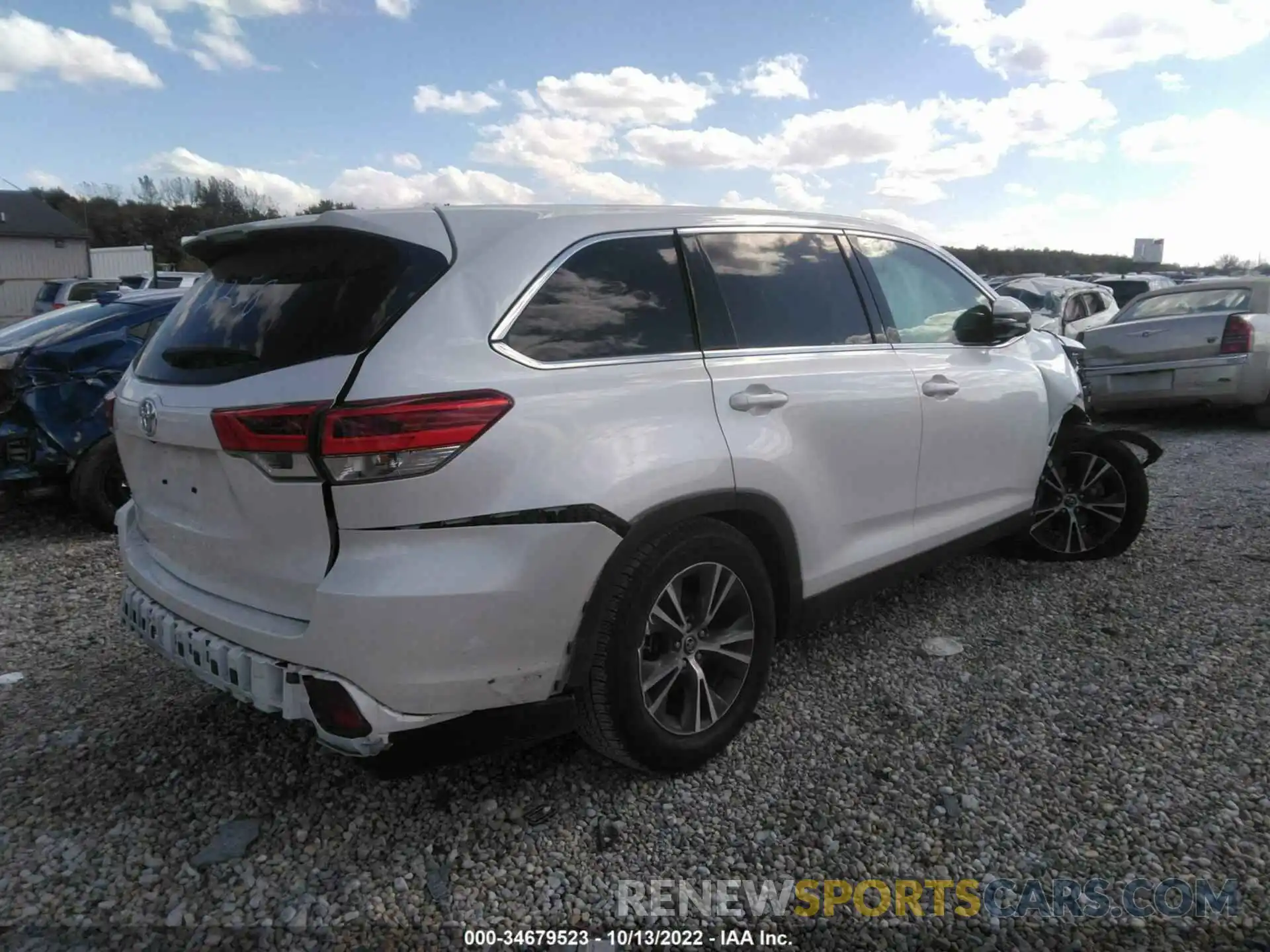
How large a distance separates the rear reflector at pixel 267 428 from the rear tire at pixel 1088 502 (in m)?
3.75

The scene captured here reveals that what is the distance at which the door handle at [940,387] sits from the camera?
3516mm

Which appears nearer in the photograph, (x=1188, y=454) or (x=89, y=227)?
(x=1188, y=454)

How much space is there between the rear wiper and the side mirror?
2.89 metres

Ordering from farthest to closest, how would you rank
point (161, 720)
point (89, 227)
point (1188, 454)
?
point (89, 227)
point (1188, 454)
point (161, 720)

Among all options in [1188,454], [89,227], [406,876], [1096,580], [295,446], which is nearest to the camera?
[295,446]

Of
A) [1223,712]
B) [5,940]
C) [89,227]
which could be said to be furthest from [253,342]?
[89,227]

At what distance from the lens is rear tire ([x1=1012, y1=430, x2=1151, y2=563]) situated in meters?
4.61

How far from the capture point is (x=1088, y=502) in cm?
471

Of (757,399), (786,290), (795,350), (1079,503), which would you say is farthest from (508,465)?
(1079,503)

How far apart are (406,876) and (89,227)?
214 feet

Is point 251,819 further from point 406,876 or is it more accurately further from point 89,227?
point 89,227

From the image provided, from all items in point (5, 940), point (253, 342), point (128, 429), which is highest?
point (253, 342)

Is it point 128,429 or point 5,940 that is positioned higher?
point 128,429

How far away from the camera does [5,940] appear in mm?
2158
